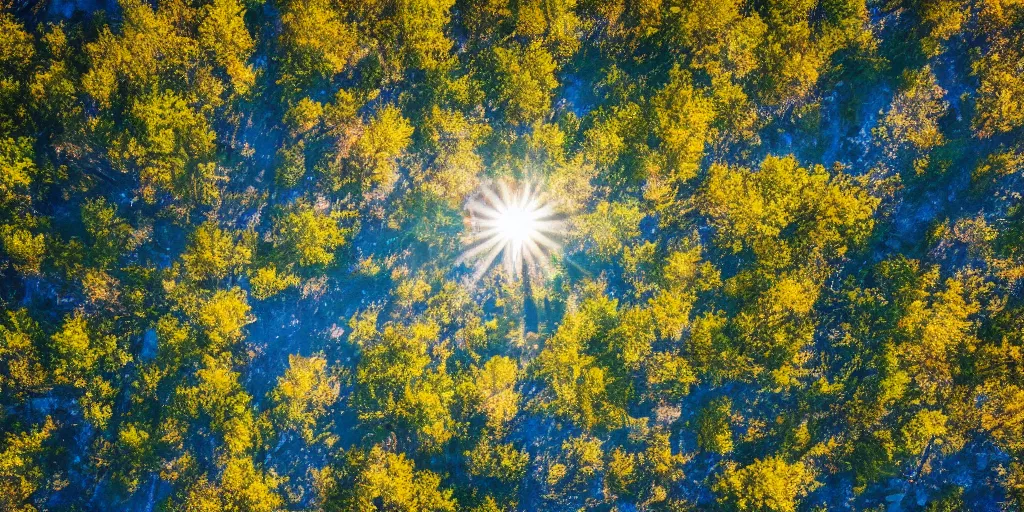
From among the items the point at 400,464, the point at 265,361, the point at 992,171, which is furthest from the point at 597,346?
the point at 992,171

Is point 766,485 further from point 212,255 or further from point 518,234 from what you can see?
point 212,255

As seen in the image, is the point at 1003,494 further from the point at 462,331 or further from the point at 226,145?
the point at 226,145

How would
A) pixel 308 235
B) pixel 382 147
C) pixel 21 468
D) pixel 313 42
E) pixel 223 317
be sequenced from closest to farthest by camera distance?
pixel 223 317 < pixel 21 468 < pixel 308 235 < pixel 313 42 < pixel 382 147

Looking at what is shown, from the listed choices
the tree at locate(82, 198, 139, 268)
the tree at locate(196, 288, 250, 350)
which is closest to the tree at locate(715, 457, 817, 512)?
the tree at locate(196, 288, 250, 350)

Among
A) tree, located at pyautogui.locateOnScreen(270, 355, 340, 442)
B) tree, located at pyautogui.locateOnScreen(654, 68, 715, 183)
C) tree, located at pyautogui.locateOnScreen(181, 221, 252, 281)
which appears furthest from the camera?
tree, located at pyautogui.locateOnScreen(654, 68, 715, 183)

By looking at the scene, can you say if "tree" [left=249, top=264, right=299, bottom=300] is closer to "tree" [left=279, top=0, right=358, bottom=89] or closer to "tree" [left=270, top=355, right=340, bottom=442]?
→ "tree" [left=270, top=355, right=340, bottom=442]

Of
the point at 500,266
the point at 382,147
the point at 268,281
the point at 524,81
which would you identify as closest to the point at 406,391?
the point at 500,266
